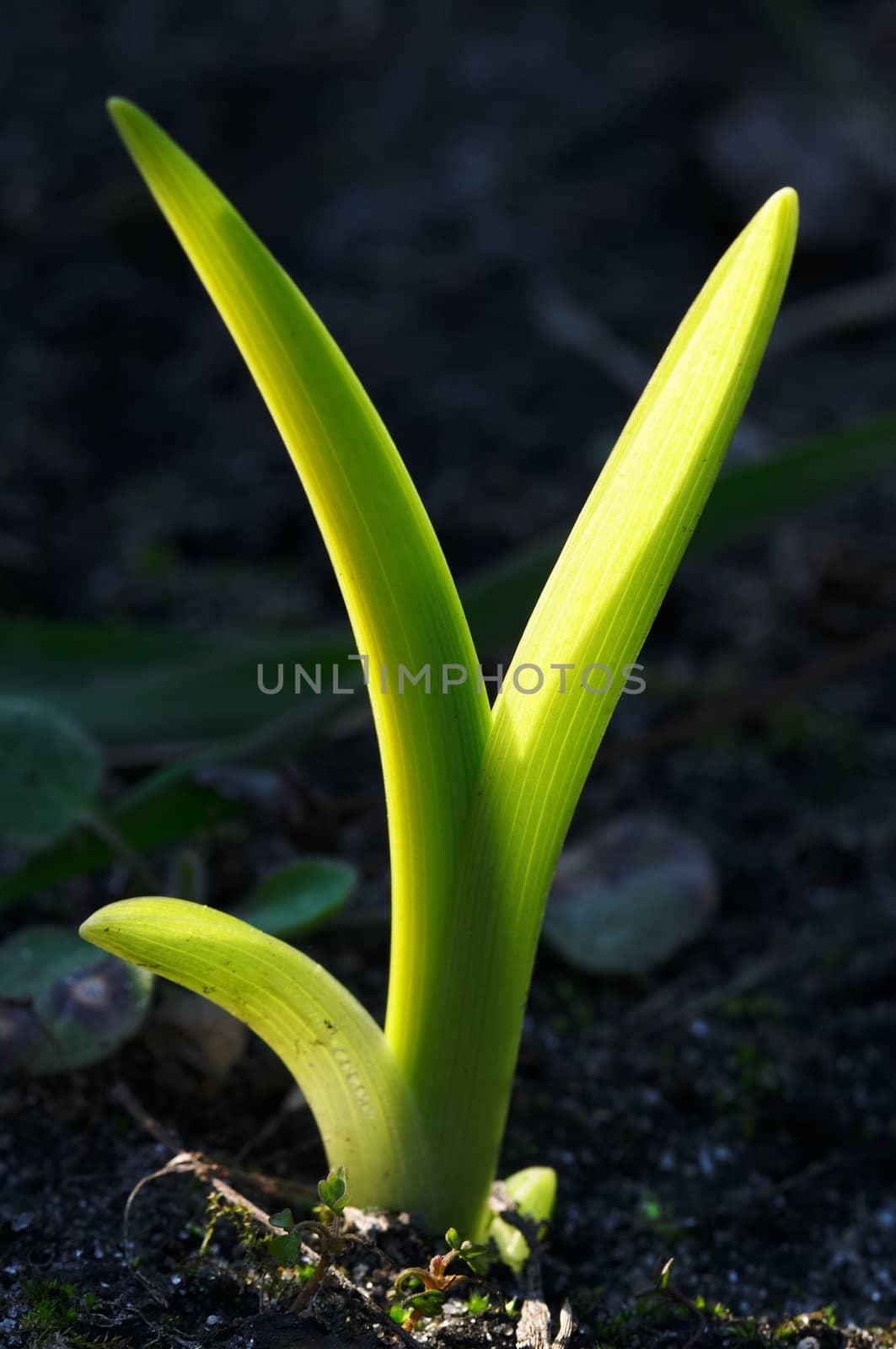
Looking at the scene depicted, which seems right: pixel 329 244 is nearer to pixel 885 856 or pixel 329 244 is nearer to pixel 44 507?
pixel 44 507

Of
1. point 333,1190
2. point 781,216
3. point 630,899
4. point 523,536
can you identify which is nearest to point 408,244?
point 523,536

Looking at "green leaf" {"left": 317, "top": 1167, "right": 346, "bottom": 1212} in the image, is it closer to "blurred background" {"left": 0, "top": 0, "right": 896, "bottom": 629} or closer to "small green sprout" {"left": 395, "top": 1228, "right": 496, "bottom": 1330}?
"small green sprout" {"left": 395, "top": 1228, "right": 496, "bottom": 1330}

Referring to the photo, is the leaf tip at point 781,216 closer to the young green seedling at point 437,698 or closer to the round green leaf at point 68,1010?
the young green seedling at point 437,698

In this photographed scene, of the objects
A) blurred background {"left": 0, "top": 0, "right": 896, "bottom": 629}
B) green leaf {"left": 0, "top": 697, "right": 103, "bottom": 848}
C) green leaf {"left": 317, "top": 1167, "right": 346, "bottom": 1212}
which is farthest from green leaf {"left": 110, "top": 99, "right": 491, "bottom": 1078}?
blurred background {"left": 0, "top": 0, "right": 896, "bottom": 629}

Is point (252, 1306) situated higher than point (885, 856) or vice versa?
point (885, 856)

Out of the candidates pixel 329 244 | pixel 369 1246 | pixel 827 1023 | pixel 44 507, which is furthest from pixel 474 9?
pixel 369 1246

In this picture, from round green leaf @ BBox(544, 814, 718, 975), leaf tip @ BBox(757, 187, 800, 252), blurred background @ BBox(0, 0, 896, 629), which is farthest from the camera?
blurred background @ BBox(0, 0, 896, 629)

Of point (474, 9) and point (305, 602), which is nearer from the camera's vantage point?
point (305, 602)

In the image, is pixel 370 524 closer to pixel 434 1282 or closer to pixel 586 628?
pixel 586 628
